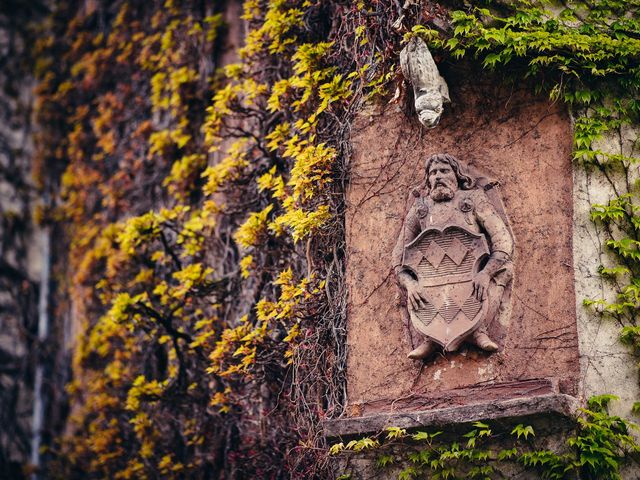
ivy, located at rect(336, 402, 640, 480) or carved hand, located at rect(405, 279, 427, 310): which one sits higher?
carved hand, located at rect(405, 279, 427, 310)

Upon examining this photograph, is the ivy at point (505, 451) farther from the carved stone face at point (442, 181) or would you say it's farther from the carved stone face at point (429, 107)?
the carved stone face at point (429, 107)

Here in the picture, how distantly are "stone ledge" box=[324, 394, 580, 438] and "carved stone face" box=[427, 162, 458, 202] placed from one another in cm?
141

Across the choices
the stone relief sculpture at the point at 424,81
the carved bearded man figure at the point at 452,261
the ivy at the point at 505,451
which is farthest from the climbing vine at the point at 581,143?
the carved bearded man figure at the point at 452,261

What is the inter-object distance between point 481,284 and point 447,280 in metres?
0.22

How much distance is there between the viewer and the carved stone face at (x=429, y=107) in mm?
7797

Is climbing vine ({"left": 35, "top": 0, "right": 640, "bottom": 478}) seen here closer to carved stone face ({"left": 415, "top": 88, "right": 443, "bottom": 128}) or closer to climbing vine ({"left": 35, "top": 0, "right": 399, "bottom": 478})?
climbing vine ({"left": 35, "top": 0, "right": 399, "bottom": 478})

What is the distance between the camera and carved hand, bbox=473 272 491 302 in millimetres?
7406

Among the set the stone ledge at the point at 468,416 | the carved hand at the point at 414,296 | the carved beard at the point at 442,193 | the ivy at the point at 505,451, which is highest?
the carved beard at the point at 442,193

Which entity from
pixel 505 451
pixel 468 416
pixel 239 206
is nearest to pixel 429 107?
pixel 468 416

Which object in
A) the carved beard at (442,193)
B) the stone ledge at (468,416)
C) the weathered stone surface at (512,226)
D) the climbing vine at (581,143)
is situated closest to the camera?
the stone ledge at (468,416)

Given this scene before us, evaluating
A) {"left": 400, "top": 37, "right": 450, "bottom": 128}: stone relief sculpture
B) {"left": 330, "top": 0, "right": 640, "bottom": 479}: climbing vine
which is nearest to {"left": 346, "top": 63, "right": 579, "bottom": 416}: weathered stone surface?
{"left": 330, "top": 0, "right": 640, "bottom": 479}: climbing vine

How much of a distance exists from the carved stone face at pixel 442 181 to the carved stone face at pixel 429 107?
28cm

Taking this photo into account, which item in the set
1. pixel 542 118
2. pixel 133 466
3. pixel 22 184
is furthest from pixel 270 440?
pixel 22 184

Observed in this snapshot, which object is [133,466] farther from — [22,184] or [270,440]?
[22,184]
